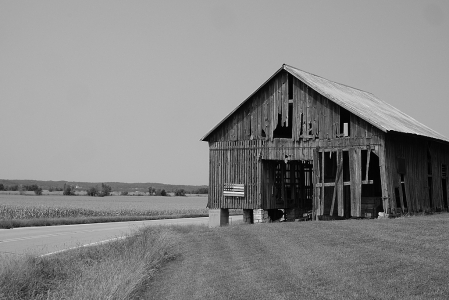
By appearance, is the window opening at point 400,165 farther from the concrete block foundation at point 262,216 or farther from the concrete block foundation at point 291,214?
the concrete block foundation at point 262,216

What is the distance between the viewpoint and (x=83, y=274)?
15367 mm

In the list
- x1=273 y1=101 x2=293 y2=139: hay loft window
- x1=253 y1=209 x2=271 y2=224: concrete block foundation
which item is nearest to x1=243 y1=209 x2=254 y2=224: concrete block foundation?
x1=253 y1=209 x2=271 y2=224: concrete block foundation

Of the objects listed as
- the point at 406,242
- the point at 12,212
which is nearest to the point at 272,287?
the point at 406,242

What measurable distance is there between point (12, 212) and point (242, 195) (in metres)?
20.0

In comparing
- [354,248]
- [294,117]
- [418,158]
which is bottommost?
[354,248]

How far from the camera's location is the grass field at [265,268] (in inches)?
448

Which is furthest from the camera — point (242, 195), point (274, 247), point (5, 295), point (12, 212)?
point (12, 212)

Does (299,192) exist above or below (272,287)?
above

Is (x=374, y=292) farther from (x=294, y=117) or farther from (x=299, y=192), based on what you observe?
(x=299, y=192)

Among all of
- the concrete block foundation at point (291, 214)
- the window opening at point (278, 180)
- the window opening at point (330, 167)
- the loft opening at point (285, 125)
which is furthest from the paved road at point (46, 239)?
the window opening at point (330, 167)

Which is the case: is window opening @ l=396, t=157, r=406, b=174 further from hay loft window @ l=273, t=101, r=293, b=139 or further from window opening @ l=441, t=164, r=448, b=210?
window opening @ l=441, t=164, r=448, b=210

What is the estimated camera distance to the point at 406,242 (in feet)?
51.2

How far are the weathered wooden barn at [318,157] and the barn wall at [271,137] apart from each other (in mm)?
51

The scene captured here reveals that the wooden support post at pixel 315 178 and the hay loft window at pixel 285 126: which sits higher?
the hay loft window at pixel 285 126
